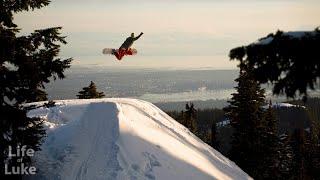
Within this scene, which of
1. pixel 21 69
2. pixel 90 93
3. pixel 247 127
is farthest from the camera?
pixel 90 93

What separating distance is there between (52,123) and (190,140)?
25.9ft

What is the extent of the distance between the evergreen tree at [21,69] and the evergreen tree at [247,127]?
2621 centimetres

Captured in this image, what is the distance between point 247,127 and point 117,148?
2107 centimetres

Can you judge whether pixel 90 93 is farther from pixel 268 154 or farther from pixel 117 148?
pixel 117 148

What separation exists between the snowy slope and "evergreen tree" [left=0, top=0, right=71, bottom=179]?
16.2 feet

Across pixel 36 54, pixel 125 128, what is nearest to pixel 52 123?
pixel 125 128

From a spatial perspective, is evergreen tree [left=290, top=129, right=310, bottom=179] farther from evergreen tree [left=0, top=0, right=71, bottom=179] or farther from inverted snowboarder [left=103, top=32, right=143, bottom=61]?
evergreen tree [left=0, top=0, right=71, bottom=179]

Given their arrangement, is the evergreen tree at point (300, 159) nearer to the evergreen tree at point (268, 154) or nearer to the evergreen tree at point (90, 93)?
the evergreen tree at point (268, 154)

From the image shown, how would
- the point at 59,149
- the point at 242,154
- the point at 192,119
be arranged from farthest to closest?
the point at 192,119
the point at 242,154
the point at 59,149

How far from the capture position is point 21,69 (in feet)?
49.2

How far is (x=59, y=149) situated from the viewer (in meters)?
21.3

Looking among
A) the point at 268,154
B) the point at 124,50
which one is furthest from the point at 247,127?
the point at 124,50

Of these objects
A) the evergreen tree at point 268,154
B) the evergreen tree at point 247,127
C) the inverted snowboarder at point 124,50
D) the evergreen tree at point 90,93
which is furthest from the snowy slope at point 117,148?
the evergreen tree at point 90,93

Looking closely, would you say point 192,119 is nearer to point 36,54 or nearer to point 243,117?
point 243,117
